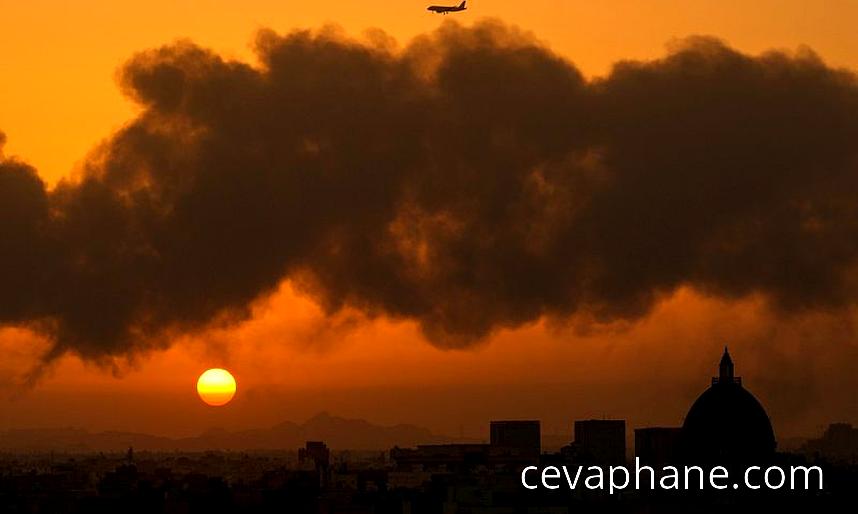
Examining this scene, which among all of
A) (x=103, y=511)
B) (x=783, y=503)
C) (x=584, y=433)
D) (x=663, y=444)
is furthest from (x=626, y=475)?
(x=584, y=433)

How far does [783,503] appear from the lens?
102312 mm

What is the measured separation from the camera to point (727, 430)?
4085 inches

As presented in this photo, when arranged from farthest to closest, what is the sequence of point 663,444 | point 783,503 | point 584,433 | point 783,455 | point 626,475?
point 584,433 → point 663,444 → point 626,475 → point 783,455 → point 783,503

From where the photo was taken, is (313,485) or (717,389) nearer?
(717,389)

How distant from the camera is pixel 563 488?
123688mm

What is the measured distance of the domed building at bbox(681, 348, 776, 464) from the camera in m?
103

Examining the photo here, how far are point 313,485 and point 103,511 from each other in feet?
97.4

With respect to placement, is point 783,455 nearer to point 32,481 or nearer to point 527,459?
point 527,459

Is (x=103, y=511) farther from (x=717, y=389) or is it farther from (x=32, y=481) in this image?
(x=717, y=389)

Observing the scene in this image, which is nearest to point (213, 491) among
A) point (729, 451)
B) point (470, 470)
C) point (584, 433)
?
point (470, 470)

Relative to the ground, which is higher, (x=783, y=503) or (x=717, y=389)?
(x=717, y=389)

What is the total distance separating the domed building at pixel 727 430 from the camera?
103 meters

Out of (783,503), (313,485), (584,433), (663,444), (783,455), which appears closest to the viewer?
(783,503)

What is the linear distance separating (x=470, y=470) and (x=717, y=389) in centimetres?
5726
